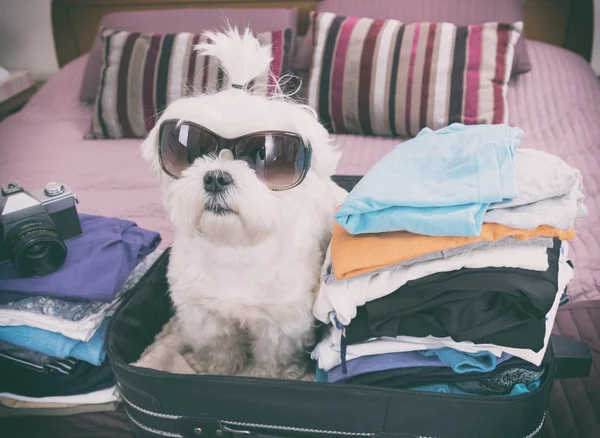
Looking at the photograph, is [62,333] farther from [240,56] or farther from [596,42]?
[596,42]

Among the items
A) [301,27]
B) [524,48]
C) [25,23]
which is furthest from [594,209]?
[25,23]

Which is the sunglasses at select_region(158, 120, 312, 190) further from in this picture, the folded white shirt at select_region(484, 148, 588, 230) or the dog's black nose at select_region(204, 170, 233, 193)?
the folded white shirt at select_region(484, 148, 588, 230)

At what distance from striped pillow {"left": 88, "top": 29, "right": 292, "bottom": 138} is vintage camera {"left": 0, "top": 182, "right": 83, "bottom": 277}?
2.34 feet

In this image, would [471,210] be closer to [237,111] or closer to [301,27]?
[237,111]

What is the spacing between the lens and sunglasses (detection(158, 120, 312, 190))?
2.40 ft

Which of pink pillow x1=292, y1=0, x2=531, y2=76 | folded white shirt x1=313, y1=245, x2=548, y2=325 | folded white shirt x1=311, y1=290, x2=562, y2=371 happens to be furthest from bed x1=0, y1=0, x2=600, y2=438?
folded white shirt x1=313, y1=245, x2=548, y2=325

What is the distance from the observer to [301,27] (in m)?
1.99

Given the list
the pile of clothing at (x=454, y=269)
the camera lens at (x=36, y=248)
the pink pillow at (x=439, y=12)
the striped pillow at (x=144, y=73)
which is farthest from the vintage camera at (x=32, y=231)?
the pink pillow at (x=439, y=12)

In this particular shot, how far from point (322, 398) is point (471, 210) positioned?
1.17ft

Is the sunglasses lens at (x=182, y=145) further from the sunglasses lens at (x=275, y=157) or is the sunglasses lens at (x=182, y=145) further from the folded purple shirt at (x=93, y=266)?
the folded purple shirt at (x=93, y=266)

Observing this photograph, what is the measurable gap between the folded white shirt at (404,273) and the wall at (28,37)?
2.17 meters

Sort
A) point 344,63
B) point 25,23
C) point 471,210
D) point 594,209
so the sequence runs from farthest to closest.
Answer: point 25,23, point 344,63, point 594,209, point 471,210

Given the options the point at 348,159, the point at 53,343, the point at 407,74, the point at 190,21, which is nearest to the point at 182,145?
the point at 53,343

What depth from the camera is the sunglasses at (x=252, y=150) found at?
2.40 ft
